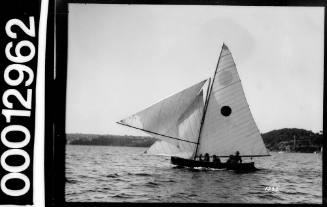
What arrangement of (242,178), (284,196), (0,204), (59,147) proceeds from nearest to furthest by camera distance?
(0,204)
(59,147)
(284,196)
(242,178)

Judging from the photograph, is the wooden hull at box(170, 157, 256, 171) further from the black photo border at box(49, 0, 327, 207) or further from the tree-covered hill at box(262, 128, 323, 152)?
the black photo border at box(49, 0, 327, 207)

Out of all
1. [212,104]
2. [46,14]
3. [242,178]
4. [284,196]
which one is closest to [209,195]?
[284,196]

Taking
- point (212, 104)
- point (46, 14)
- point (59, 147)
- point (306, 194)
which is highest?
point (46, 14)

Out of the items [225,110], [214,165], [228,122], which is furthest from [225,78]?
[214,165]

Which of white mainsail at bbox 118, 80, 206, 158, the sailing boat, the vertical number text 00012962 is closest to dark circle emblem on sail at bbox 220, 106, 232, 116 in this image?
the sailing boat

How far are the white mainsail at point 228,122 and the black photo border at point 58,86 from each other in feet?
16.5

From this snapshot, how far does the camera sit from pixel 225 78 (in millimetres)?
16562

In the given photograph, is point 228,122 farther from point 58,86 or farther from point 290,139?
point 58,86

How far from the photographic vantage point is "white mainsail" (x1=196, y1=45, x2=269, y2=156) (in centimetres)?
1641

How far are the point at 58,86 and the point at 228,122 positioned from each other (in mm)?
7651

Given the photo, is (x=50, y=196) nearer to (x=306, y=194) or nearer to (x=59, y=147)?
(x=59, y=147)

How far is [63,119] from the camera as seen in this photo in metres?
10.7

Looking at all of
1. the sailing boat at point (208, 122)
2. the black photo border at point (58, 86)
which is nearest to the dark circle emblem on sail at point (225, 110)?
the sailing boat at point (208, 122)

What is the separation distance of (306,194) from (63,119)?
7036mm
